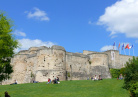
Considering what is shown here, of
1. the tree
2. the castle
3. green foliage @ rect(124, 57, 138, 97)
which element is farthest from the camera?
the castle

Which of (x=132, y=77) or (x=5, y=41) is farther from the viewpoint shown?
(x=132, y=77)

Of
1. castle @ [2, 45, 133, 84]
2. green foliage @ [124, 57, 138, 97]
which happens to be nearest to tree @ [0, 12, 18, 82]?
green foliage @ [124, 57, 138, 97]

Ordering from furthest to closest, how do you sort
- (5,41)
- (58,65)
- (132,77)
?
1. (58,65)
2. (132,77)
3. (5,41)

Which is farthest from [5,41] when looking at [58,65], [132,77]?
[58,65]

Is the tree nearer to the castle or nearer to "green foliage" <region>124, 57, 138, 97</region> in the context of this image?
"green foliage" <region>124, 57, 138, 97</region>

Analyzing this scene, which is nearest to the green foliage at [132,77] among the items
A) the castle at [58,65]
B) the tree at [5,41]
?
the tree at [5,41]

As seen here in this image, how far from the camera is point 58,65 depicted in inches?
1647

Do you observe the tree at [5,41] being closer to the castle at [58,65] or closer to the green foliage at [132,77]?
the green foliage at [132,77]

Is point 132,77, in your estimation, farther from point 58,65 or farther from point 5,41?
point 58,65

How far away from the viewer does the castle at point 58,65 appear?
4131 centimetres

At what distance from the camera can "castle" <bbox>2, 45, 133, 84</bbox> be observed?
136ft

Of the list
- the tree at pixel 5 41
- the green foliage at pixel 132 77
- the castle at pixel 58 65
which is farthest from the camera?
the castle at pixel 58 65

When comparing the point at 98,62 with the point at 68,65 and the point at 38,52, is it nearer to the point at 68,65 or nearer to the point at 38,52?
the point at 68,65

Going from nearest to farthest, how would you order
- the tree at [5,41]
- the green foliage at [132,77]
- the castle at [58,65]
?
1. the tree at [5,41]
2. the green foliage at [132,77]
3. the castle at [58,65]
